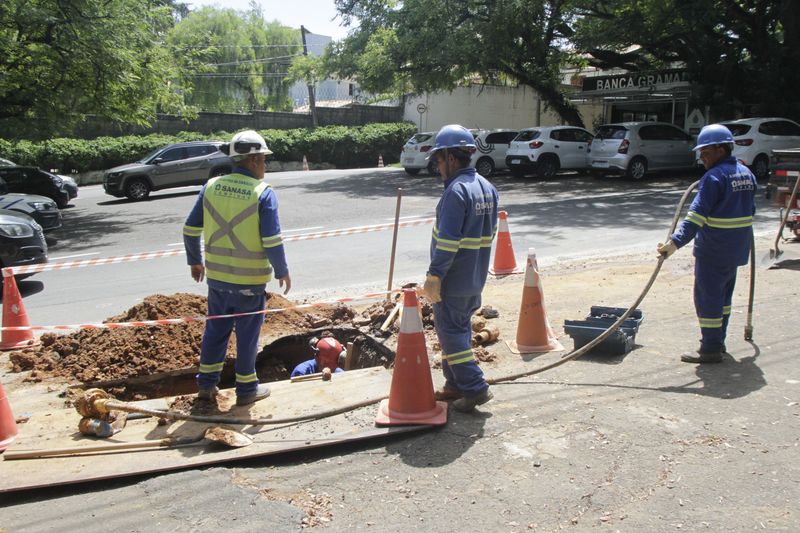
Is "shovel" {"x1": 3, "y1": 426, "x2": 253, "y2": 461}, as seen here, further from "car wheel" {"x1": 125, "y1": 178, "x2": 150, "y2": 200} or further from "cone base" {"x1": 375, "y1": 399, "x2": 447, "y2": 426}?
"car wheel" {"x1": 125, "y1": 178, "x2": 150, "y2": 200}

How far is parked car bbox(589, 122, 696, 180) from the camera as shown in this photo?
2120 centimetres

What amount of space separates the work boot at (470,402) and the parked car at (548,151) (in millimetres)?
18720

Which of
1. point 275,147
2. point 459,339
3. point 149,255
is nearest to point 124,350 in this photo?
point 459,339

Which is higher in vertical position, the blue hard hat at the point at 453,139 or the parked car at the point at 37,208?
the blue hard hat at the point at 453,139

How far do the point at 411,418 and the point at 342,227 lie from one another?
10.6m

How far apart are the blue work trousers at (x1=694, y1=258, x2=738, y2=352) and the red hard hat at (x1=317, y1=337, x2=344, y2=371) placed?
3.17m

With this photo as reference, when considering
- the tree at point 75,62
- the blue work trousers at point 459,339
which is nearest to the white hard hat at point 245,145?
the blue work trousers at point 459,339

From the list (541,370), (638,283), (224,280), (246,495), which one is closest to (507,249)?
(638,283)

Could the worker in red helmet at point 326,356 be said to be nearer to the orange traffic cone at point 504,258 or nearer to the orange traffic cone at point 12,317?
the orange traffic cone at point 12,317

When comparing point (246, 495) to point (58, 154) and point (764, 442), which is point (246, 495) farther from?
point (58, 154)

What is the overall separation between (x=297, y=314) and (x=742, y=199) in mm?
4381

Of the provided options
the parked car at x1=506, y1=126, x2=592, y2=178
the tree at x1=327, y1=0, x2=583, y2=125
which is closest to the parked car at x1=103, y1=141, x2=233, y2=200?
the tree at x1=327, y1=0, x2=583, y2=125

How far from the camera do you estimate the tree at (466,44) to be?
23.7 metres

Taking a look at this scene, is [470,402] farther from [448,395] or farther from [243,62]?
[243,62]
